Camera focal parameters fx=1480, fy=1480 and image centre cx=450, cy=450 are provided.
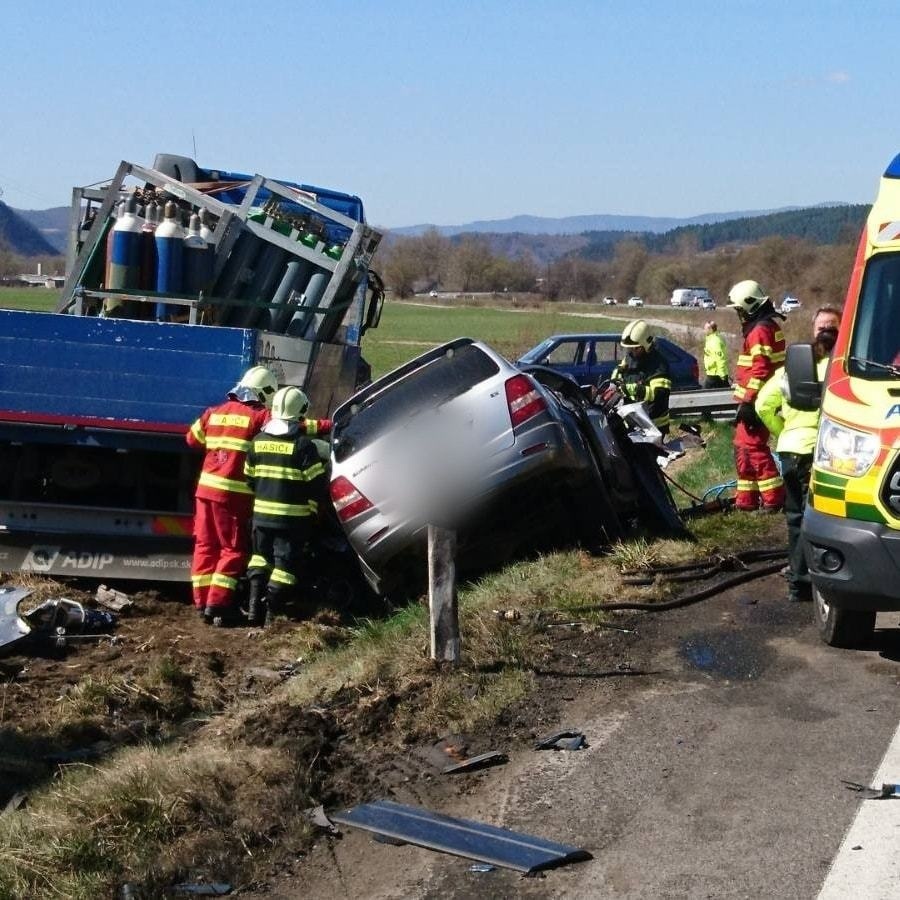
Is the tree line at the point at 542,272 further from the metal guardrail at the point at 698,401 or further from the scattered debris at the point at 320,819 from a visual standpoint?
the scattered debris at the point at 320,819

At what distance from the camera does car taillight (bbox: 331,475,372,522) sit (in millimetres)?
8922

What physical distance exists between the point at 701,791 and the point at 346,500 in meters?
4.04

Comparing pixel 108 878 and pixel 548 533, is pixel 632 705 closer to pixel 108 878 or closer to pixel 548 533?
pixel 108 878

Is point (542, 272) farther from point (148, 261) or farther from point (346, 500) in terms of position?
point (346, 500)

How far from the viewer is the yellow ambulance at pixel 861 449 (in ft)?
21.2

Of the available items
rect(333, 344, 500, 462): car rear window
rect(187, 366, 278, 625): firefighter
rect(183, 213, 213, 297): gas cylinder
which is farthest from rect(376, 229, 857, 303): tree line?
rect(333, 344, 500, 462): car rear window

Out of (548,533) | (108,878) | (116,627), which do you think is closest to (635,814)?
(108,878)

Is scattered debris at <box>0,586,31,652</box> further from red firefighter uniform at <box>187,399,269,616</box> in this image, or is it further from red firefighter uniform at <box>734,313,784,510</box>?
red firefighter uniform at <box>734,313,784,510</box>

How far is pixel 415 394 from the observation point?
360 inches

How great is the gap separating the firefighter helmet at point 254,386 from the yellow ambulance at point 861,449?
3932 millimetres

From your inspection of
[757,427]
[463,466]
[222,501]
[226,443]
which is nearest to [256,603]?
[222,501]

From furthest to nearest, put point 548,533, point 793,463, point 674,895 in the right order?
1. point 548,533
2. point 793,463
3. point 674,895

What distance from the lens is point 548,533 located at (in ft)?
31.7

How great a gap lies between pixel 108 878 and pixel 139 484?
5.79 meters
